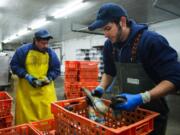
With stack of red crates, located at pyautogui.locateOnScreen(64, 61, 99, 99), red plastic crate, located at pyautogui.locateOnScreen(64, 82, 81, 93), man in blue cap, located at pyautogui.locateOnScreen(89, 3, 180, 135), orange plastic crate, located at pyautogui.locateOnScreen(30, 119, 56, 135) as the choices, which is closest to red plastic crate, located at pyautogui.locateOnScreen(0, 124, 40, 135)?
orange plastic crate, located at pyautogui.locateOnScreen(30, 119, 56, 135)

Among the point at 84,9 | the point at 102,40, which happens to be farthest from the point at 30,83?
the point at 102,40

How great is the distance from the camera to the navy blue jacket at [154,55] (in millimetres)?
1231

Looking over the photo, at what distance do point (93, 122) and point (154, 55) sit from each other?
59 cm

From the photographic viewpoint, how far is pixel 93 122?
97 cm

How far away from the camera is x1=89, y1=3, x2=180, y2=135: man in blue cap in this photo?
1.23 metres

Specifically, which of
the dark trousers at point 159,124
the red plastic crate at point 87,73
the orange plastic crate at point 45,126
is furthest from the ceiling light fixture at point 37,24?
the dark trousers at point 159,124

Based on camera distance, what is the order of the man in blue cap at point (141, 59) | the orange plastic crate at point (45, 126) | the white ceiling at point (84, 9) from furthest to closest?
the white ceiling at point (84, 9) < the orange plastic crate at point (45, 126) < the man in blue cap at point (141, 59)

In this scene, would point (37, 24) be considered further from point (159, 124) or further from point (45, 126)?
point (159, 124)

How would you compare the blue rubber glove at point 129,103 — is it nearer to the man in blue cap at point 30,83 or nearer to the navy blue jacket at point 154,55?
the navy blue jacket at point 154,55

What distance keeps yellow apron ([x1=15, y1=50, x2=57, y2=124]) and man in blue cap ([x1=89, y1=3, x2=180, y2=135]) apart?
1.29m

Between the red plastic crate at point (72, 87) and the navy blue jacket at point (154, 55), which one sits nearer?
the navy blue jacket at point (154, 55)

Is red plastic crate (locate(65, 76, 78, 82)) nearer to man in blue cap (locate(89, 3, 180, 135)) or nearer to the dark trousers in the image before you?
man in blue cap (locate(89, 3, 180, 135))

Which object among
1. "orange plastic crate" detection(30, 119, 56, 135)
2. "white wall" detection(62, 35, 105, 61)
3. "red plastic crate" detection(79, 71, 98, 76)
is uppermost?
"white wall" detection(62, 35, 105, 61)

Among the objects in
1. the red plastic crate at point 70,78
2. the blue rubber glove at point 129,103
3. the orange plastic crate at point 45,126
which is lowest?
the red plastic crate at point 70,78
